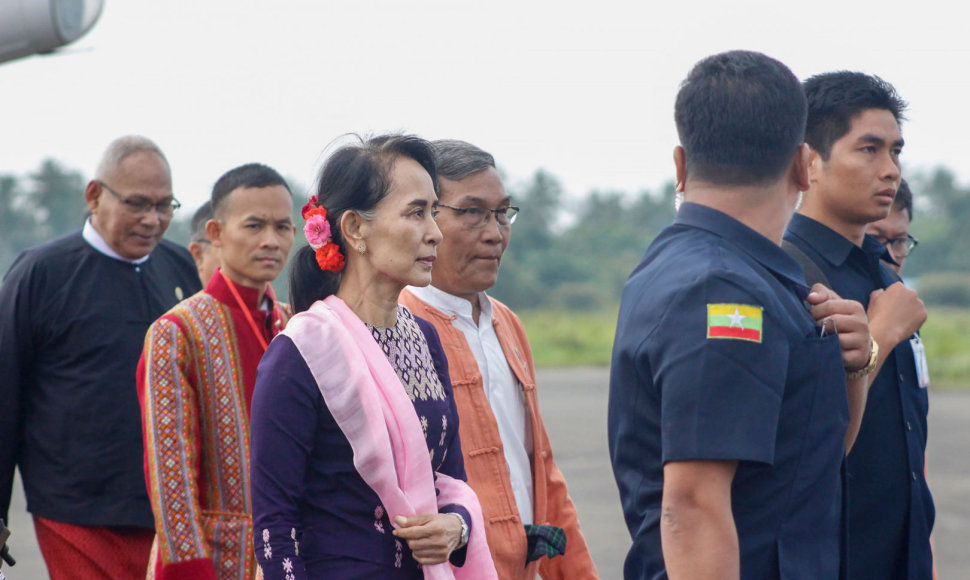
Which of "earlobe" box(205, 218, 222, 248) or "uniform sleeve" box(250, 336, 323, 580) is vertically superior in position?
"earlobe" box(205, 218, 222, 248)

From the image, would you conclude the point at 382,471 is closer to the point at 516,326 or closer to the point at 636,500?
the point at 636,500

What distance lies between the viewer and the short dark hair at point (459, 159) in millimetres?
3230

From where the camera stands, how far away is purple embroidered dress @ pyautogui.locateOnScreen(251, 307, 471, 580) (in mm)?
2365

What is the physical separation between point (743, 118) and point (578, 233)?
6357 centimetres

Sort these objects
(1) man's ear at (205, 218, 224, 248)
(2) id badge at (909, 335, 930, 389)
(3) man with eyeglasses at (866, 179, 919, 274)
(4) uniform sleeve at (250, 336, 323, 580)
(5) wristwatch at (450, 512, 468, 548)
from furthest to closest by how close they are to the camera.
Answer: (3) man with eyeglasses at (866, 179, 919, 274), (1) man's ear at (205, 218, 224, 248), (2) id badge at (909, 335, 930, 389), (5) wristwatch at (450, 512, 468, 548), (4) uniform sleeve at (250, 336, 323, 580)

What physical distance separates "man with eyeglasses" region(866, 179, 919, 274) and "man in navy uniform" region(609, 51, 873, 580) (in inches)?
77.0

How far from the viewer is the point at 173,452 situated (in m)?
3.34

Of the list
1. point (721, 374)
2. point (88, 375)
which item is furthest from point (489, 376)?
point (88, 375)

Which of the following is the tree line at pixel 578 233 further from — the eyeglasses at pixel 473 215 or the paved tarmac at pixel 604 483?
the eyeglasses at pixel 473 215

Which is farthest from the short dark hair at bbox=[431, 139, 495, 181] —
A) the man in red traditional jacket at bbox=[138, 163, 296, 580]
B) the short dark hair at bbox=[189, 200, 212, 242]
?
the short dark hair at bbox=[189, 200, 212, 242]

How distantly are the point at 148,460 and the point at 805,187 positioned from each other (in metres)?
2.18

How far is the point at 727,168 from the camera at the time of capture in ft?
6.98

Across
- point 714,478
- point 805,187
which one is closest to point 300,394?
point 714,478

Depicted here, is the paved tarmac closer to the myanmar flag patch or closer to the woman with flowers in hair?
the woman with flowers in hair
